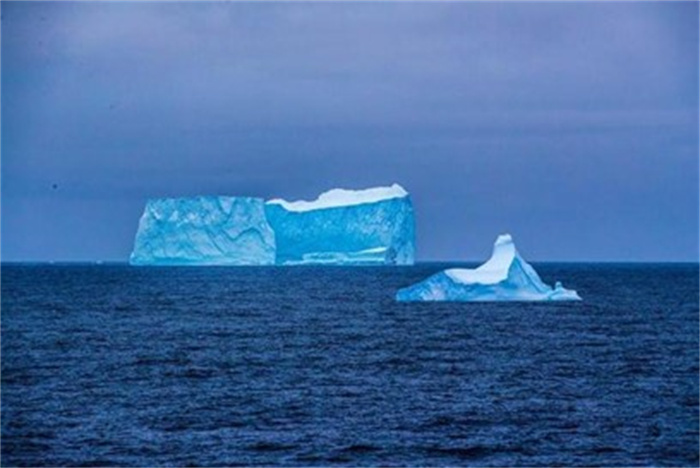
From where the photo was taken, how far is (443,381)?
23281 mm

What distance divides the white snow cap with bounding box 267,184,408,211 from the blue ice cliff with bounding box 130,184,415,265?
9cm

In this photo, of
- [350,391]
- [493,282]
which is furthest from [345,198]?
[350,391]

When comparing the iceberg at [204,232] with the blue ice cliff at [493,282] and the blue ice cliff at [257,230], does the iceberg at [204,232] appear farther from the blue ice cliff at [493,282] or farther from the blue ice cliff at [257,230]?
the blue ice cliff at [493,282]

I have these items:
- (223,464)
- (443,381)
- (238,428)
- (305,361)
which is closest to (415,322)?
(305,361)

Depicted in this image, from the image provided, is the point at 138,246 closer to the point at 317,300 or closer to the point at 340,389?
the point at 317,300

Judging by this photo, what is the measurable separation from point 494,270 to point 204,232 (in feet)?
104

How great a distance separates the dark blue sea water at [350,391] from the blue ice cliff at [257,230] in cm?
3036

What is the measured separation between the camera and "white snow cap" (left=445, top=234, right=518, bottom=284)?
43.2m

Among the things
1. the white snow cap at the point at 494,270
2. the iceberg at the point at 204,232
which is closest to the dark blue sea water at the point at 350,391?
the white snow cap at the point at 494,270

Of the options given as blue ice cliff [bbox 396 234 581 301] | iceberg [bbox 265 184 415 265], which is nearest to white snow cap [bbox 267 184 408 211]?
iceberg [bbox 265 184 415 265]

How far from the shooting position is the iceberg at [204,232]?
241 feet

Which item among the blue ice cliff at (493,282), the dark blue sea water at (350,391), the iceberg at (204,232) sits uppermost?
the iceberg at (204,232)

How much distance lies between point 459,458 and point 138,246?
61.9 metres

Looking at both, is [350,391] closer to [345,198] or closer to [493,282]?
[493,282]
